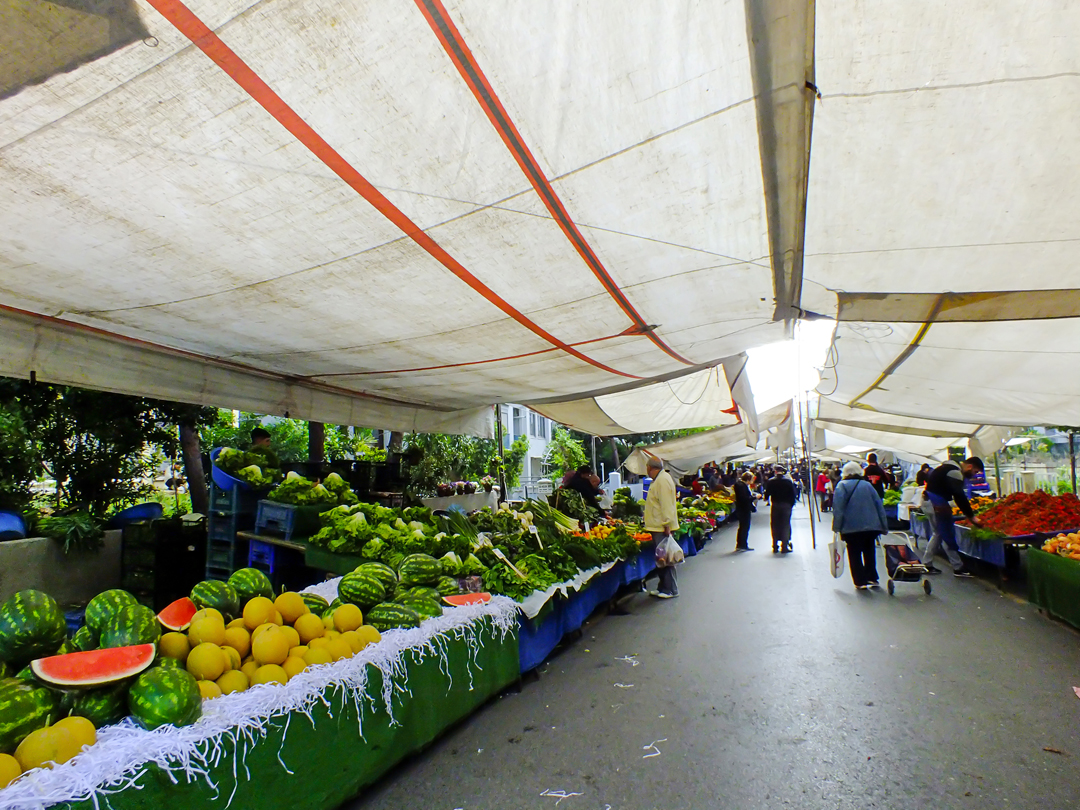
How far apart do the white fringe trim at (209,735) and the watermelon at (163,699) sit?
0.04 meters

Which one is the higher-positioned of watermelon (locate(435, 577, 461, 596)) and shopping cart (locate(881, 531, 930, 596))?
watermelon (locate(435, 577, 461, 596))

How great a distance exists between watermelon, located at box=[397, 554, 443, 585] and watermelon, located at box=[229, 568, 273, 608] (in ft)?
3.87

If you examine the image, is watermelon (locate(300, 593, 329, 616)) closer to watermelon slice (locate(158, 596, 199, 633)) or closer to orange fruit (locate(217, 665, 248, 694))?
watermelon slice (locate(158, 596, 199, 633))

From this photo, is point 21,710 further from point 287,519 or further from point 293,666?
point 287,519

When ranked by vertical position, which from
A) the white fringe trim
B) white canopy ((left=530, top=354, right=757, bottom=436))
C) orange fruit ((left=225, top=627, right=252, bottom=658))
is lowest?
the white fringe trim

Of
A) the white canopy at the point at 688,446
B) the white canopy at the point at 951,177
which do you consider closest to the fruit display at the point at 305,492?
the white canopy at the point at 951,177

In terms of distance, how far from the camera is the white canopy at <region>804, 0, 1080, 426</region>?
6.37 feet

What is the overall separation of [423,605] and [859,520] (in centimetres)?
671

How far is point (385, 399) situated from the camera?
8883 millimetres

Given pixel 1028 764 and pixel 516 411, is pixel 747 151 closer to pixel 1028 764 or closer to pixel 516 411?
pixel 1028 764

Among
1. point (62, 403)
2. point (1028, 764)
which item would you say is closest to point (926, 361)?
point (1028, 764)

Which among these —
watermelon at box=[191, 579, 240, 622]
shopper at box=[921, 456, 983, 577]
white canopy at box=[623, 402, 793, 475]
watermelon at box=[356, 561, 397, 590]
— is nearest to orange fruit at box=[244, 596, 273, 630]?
watermelon at box=[191, 579, 240, 622]

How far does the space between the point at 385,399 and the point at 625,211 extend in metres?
6.55

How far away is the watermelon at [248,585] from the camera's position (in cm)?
343
